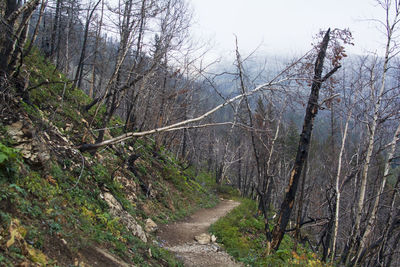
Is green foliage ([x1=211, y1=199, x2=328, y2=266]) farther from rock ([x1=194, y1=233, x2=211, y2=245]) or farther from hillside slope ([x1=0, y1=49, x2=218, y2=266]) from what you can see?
hillside slope ([x1=0, y1=49, x2=218, y2=266])

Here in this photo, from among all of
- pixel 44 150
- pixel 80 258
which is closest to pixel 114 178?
pixel 44 150

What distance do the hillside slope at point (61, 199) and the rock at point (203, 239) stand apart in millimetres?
1418

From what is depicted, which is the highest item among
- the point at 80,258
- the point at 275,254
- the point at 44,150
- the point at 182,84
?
the point at 182,84

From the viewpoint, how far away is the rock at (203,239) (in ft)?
29.1

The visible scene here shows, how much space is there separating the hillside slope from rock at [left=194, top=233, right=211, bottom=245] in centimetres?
142

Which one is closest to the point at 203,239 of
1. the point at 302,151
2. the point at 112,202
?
the point at 112,202

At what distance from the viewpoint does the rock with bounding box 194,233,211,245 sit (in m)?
8.88

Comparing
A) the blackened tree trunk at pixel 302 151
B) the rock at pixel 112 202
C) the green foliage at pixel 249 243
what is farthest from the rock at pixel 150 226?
the blackened tree trunk at pixel 302 151

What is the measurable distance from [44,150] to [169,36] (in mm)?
6727

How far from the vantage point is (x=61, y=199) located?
4.82 m

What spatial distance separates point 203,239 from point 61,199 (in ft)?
17.8

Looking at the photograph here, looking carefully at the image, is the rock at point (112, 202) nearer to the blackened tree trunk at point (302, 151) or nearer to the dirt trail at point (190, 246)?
the dirt trail at point (190, 246)

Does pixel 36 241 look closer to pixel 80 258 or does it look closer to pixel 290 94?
pixel 80 258

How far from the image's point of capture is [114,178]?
8625 millimetres
